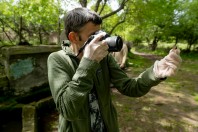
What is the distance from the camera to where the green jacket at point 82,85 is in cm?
126

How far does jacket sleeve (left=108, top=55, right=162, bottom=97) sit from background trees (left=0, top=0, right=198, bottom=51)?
4351 mm

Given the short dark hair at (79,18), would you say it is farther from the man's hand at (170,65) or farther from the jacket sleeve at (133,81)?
the man's hand at (170,65)

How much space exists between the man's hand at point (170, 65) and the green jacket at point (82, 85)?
6cm

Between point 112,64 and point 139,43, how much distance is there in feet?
109

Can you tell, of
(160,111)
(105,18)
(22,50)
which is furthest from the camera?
(105,18)

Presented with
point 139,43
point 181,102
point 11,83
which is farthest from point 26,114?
point 139,43

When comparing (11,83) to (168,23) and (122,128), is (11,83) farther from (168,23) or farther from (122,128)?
(168,23)

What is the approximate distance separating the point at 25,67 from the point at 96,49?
3.90 meters

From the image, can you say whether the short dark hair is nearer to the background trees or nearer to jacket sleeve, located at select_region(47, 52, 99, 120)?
jacket sleeve, located at select_region(47, 52, 99, 120)

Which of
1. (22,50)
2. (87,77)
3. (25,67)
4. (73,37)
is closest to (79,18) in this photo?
(73,37)

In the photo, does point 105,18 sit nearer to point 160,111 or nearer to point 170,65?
point 160,111

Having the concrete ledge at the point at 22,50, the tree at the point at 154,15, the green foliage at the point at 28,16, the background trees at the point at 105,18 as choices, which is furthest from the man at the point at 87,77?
the tree at the point at 154,15

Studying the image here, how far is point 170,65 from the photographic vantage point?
1478mm

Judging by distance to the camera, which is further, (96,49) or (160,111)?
(160,111)
